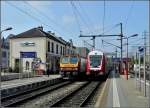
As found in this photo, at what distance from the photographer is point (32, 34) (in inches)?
2840

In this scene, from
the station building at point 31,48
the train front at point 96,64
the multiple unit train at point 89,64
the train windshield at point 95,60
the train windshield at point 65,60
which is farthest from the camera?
the station building at point 31,48

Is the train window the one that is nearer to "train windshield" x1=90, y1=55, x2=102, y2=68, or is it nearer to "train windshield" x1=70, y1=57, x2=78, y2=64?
"train windshield" x1=70, y1=57, x2=78, y2=64

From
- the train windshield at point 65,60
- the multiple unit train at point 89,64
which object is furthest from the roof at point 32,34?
the multiple unit train at point 89,64

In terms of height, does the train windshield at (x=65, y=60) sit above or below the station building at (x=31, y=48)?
below

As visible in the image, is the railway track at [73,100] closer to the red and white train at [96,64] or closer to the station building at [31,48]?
the red and white train at [96,64]

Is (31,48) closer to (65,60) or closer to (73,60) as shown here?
(65,60)

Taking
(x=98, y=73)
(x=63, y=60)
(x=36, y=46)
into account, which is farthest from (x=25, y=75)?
(x=36, y=46)

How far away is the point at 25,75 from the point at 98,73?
13.3 m

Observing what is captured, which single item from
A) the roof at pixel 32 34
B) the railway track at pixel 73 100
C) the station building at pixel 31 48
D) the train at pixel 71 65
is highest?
the roof at pixel 32 34

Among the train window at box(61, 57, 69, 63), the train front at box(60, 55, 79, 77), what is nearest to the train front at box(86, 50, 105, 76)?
the train front at box(60, 55, 79, 77)

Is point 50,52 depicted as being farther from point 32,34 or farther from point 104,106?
point 104,106

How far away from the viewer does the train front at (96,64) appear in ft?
142

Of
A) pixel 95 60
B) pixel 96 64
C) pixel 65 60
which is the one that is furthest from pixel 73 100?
pixel 65 60

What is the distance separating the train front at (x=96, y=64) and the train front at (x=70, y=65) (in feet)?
4.85
